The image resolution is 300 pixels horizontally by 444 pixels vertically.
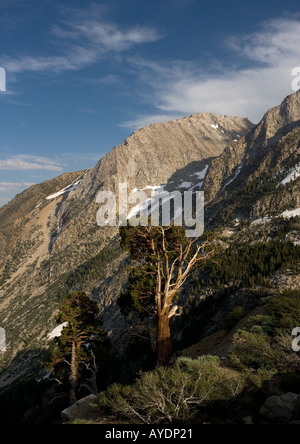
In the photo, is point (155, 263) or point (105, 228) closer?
point (155, 263)

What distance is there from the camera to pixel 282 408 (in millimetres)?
6180

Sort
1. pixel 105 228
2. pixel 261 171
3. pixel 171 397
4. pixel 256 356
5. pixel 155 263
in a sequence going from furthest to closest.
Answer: pixel 105 228
pixel 261 171
pixel 155 263
pixel 256 356
pixel 171 397

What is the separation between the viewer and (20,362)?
89938 mm

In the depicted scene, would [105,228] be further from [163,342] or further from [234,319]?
[163,342]

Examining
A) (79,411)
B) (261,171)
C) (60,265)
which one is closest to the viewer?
(79,411)

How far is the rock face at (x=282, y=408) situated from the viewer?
6068mm

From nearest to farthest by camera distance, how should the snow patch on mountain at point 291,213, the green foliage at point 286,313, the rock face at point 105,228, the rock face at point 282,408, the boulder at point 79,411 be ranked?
the rock face at point 282,408, the boulder at point 79,411, the green foliage at point 286,313, the snow patch on mountain at point 291,213, the rock face at point 105,228

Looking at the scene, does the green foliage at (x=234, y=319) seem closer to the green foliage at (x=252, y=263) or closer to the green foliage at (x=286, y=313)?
the green foliage at (x=286, y=313)

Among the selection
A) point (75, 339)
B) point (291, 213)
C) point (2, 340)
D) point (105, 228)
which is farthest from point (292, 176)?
point (2, 340)

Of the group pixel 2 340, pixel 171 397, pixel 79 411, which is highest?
pixel 171 397

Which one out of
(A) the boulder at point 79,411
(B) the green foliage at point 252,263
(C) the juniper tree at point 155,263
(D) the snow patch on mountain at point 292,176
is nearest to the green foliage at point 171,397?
(A) the boulder at point 79,411

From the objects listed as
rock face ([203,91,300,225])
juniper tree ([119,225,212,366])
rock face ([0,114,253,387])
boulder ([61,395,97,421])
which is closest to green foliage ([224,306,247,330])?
juniper tree ([119,225,212,366])
